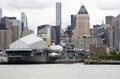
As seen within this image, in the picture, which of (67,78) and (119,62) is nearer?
(67,78)

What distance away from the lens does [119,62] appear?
199 m

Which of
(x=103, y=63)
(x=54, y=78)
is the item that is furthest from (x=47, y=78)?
(x=103, y=63)

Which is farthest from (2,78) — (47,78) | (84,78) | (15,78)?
(84,78)

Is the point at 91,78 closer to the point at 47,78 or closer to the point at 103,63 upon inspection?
the point at 47,78

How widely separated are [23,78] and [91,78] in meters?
12.5

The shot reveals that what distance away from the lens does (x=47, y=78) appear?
323ft

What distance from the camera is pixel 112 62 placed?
654 feet

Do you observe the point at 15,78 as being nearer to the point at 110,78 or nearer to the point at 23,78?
the point at 23,78

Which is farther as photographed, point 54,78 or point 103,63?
point 103,63

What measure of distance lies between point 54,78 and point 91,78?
7.07 metres

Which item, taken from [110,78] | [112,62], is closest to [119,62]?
[112,62]

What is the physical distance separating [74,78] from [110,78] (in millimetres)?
6577

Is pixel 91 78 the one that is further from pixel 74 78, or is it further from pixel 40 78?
pixel 40 78

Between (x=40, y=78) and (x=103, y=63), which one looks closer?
(x=40, y=78)
